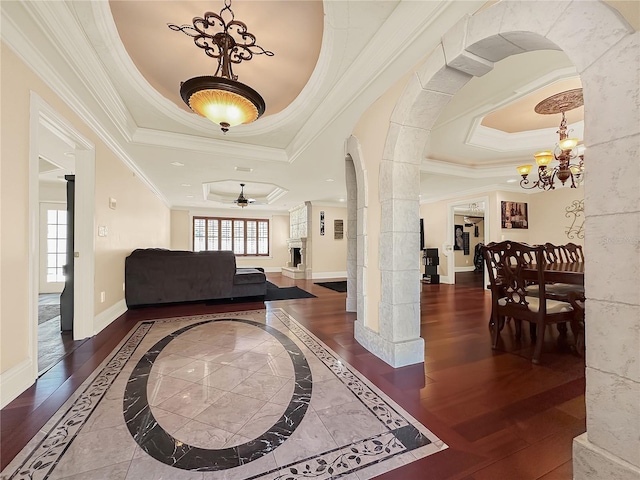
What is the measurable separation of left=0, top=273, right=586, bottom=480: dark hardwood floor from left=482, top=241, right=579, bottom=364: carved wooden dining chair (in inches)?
12.6

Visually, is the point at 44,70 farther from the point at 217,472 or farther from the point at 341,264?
the point at 341,264

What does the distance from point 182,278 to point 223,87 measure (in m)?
3.69

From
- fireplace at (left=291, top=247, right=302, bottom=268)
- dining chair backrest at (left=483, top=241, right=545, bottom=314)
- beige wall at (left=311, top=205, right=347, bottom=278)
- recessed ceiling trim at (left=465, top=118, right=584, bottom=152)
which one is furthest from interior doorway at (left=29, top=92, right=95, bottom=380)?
fireplace at (left=291, top=247, right=302, bottom=268)

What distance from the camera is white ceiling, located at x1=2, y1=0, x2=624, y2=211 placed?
5.88 feet

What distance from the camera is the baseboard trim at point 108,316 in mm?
3113

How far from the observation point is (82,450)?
1328mm

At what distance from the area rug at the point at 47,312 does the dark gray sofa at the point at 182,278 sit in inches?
34.9

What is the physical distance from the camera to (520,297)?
2.53m

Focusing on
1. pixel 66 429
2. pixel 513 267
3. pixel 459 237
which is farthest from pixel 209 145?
pixel 459 237

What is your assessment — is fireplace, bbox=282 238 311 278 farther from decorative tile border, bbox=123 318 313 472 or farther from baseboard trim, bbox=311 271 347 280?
decorative tile border, bbox=123 318 313 472

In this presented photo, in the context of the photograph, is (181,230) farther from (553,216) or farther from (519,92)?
(553,216)

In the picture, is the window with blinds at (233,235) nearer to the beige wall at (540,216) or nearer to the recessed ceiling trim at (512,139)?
the beige wall at (540,216)

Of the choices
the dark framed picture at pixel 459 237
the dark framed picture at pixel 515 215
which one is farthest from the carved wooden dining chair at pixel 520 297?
the dark framed picture at pixel 459 237

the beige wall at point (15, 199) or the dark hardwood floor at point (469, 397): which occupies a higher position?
the beige wall at point (15, 199)
